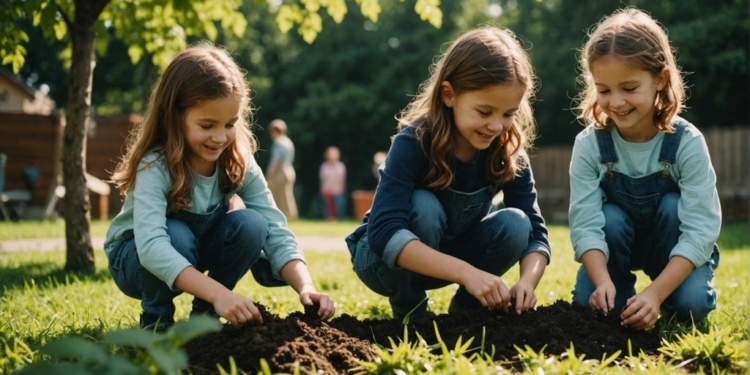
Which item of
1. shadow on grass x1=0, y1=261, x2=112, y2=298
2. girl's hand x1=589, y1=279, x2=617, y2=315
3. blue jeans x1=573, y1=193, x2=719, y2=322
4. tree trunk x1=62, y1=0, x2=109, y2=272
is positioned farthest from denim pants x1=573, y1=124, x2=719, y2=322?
tree trunk x1=62, y1=0, x2=109, y2=272

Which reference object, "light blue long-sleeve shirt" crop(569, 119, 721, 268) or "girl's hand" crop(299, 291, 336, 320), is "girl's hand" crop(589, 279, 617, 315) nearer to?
"light blue long-sleeve shirt" crop(569, 119, 721, 268)

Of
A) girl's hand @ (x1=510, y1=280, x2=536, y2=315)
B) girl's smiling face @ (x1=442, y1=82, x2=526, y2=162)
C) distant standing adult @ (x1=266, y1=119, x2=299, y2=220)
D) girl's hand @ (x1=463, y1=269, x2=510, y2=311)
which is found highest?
girl's smiling face @ (x1=442, y1=82, x2=526, y2=162)

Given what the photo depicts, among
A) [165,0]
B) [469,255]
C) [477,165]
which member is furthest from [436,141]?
[165,0]

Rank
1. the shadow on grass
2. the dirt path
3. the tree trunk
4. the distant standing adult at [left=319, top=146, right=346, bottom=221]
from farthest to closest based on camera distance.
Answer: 1. the distant standing adult at [left=319, top=146, right=346, bottom=221]
2. the dirt path
3. the tree trunk
4. the shadow on grass

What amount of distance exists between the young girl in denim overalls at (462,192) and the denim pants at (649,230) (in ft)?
1.08

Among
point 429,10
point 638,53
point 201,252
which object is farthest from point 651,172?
point 429,10

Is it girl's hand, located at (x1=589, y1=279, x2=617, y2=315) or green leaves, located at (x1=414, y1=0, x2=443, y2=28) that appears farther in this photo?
green leaves, located at (x1=414, y1=0, x2=443, y2=28)

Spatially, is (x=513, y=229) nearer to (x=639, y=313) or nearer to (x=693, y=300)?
(x=639, y=313)

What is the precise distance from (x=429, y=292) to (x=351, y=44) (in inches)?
950

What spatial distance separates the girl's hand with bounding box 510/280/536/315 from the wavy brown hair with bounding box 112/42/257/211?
122 centimetres

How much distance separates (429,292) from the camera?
407cm

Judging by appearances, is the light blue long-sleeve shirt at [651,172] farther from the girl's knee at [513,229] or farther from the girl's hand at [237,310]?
the girl's hand at [237,310]

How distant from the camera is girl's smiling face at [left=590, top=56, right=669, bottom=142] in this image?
2922 millimetres

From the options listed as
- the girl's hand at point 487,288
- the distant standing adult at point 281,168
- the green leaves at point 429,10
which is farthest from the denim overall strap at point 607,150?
the distant standing adult at point 281,168
